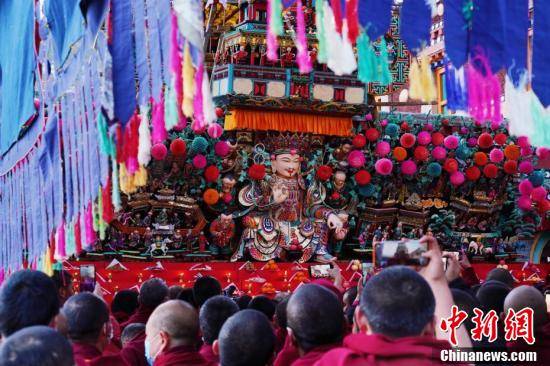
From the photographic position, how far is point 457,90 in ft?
14.8

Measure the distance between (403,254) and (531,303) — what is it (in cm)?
139

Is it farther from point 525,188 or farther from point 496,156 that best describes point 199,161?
point 525,188

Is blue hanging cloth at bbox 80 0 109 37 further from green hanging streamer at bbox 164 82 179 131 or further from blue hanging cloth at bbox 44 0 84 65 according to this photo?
green hanging streamer at bbox 164 82 179 131

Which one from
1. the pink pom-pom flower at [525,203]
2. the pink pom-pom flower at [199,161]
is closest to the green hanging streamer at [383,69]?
the pink pom-pom flower at [199,161]

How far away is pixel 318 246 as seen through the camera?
1555 centimetres

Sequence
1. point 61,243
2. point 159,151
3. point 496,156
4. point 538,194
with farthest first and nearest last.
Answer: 1. point 538,194
2. point 496,156
3. point 159,151
4. point 61,243

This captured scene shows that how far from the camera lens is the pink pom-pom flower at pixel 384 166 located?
51.2 feet

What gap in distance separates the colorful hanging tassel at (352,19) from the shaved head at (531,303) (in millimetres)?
1647

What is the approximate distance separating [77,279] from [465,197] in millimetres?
7921

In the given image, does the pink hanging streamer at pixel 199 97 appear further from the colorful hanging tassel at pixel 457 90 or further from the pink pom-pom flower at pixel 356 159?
the pink pom-pom flower at pixel 356 159

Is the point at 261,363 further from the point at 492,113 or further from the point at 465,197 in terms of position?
the point at 465,197

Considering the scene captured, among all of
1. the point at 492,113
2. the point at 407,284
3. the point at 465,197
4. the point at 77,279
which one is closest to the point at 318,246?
the point at 465,197

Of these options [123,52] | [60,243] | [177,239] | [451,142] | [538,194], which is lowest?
[177,239]

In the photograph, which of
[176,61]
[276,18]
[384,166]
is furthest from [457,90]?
[384,166]
